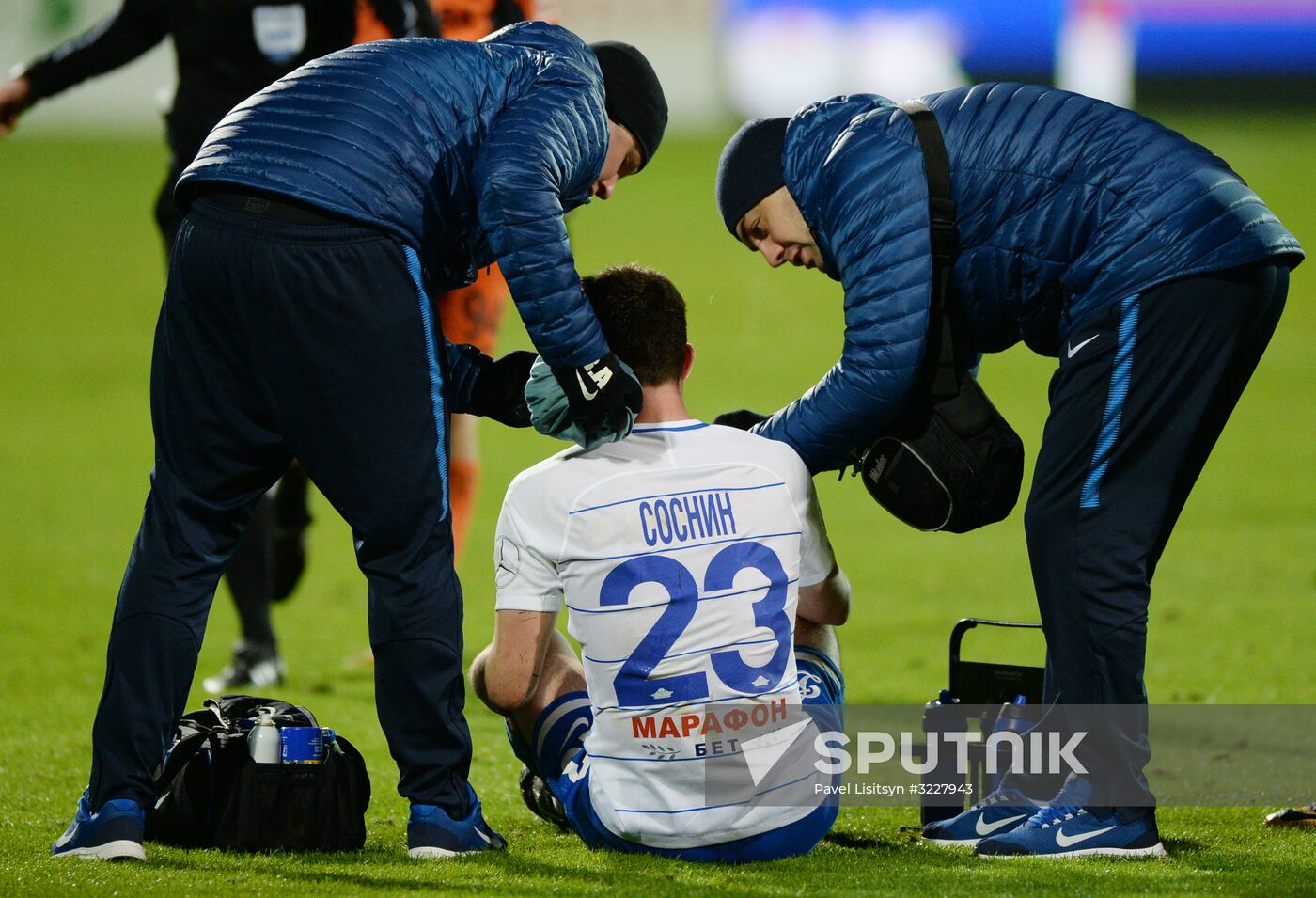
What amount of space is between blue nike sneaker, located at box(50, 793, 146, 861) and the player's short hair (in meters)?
1.31

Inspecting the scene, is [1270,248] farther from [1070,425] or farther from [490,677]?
[490,677]

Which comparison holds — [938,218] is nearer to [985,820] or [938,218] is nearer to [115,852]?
[985,820]

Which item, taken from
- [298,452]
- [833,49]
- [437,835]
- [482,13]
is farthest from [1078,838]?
[833,49]

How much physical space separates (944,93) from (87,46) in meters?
2.94

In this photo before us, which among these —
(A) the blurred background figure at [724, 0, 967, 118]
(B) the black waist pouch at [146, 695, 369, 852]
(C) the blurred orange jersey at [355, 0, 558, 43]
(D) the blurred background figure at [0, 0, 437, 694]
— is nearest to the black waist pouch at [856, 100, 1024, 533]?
(B) the black waist pouch at [146, 695, 369, 852]

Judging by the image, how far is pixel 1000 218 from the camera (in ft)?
10.8

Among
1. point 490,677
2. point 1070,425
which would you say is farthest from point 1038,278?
point 490,677

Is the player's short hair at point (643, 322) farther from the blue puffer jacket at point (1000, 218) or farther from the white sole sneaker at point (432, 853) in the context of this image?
the white sole sneaker at point (432, 853)

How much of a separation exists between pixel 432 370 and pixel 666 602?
65 cm

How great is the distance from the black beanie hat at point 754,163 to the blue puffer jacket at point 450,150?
0.35 meters

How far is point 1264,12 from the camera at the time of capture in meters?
19.1

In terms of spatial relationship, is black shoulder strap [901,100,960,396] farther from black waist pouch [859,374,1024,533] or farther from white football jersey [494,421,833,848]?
white football jersey [494,421,833,848]

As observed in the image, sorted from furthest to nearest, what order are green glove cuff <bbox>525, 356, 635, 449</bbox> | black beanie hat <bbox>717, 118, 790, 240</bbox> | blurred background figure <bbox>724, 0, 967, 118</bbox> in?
blurred background figure <bbox>724, 0, 967, 118</bbox> < black beanie hat <bbox>717, 118, 790, 240</bbox> < green glove cuff <bbox>525, 356, 635, 449</bbox>

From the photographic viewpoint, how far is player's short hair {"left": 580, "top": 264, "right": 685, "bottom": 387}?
3154 millimetres
